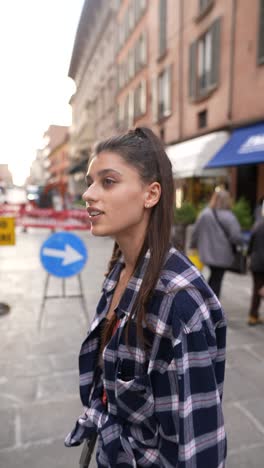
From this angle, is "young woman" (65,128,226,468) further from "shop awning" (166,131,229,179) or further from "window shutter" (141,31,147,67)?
"window shutter" (141,31,147,67)

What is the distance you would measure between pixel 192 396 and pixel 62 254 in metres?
3.75

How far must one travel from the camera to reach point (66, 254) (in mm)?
4688

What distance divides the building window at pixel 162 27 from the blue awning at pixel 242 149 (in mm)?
8363

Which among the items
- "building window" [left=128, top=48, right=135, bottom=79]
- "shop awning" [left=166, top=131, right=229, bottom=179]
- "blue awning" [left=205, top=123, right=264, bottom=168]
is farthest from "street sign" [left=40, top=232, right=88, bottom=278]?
"building window" [left=128, top=48, right=135, bottom=79]

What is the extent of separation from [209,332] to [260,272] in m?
4.16

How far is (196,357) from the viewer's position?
108 centimetres

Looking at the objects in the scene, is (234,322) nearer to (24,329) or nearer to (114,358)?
(24,329)

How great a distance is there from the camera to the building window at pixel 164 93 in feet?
57.9

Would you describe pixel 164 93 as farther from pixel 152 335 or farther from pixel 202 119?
pixel 152 335


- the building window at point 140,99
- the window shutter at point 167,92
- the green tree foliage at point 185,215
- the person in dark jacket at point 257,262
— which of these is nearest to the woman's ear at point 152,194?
the person in dark jacket at point 257,262

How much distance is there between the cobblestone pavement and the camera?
257 cm

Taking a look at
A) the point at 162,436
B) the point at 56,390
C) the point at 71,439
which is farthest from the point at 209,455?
the point at 56,390

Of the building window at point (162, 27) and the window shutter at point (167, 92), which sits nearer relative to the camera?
the window shutter at point (167, 92)

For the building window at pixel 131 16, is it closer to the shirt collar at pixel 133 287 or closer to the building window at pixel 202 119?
the building window at pixel 202 119
